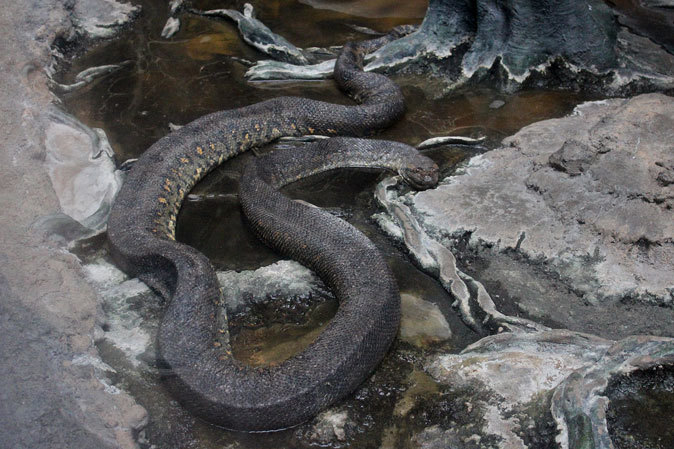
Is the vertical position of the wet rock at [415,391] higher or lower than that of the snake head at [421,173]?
lower

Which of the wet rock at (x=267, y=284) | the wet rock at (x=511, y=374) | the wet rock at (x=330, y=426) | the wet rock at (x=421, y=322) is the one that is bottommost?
the wet rock at (x=267, y=284)

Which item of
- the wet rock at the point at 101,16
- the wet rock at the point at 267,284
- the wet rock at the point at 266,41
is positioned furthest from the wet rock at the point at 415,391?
the wet rock at the point at 101,16

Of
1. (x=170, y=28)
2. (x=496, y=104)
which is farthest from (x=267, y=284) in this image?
(x=170, y=28)

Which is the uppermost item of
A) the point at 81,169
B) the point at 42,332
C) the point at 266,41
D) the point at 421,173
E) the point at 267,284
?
the point at 42,332

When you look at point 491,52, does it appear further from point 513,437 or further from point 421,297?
point 513,437

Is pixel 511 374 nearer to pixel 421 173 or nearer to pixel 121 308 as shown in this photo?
pixel 421 173

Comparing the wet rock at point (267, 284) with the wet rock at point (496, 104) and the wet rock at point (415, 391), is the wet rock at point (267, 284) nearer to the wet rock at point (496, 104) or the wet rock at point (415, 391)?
the wet rock at point (415, 391)
